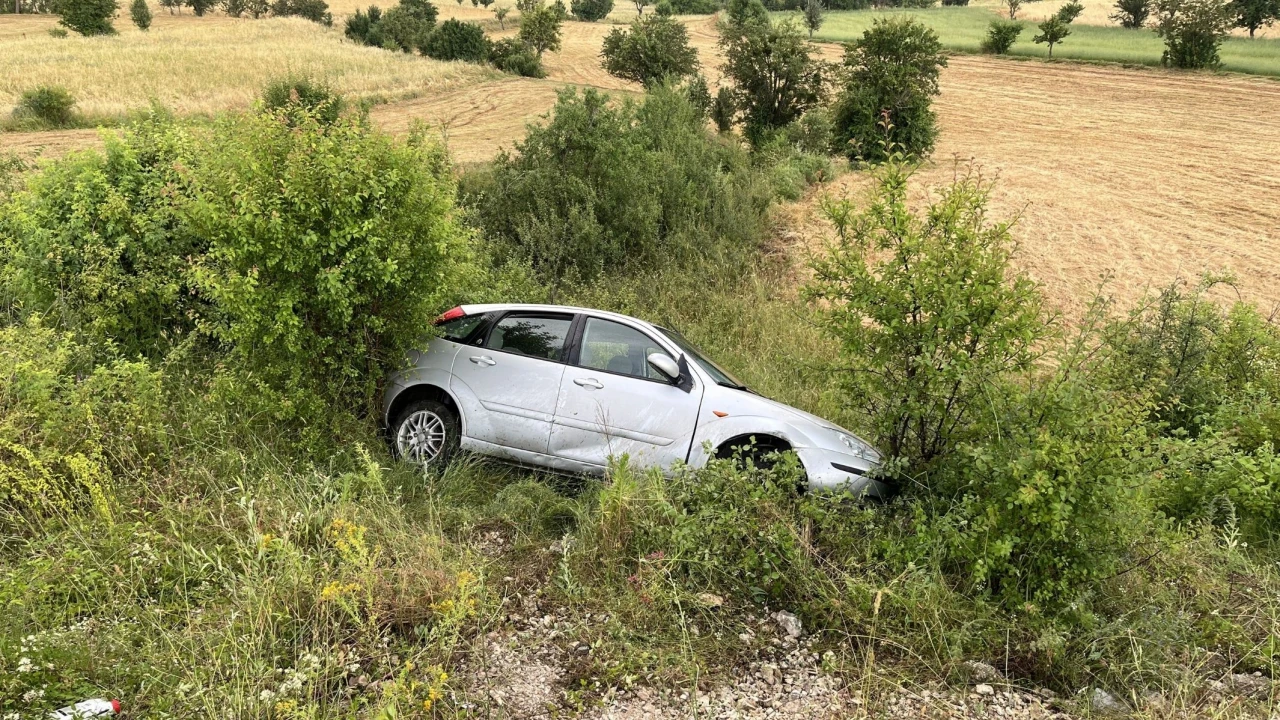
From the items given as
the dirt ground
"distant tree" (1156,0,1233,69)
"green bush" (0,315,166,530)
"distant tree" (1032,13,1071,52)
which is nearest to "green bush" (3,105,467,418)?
"green bush" (0,315,166,530)

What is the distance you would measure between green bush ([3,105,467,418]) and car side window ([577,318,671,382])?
130cm

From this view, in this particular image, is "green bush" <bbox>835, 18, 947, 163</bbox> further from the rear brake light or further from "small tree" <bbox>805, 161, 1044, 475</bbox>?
the rear brake light

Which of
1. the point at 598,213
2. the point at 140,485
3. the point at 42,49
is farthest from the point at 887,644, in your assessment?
the point at 42,49

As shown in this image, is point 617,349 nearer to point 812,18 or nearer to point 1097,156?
point 1097,156

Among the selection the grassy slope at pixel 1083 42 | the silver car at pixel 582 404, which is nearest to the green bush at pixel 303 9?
the grassy slope at pixel 1083 42

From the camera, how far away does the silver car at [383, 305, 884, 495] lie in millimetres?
5918

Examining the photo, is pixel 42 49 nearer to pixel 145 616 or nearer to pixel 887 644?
pixel 145 616

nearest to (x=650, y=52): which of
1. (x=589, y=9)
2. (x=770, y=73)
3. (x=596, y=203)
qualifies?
(x=770, y=73)

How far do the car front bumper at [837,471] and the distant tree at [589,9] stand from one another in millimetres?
72995

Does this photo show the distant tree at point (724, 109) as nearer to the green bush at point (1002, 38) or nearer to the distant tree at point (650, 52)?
the distant tree at point (650, 52)

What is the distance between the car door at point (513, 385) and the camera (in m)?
6.20

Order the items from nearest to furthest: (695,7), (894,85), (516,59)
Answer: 1. (894,85)
2. (516,59)
3. (695,7)

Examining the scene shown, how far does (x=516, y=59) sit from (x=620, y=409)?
36.6 metres

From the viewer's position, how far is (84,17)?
153 feet
